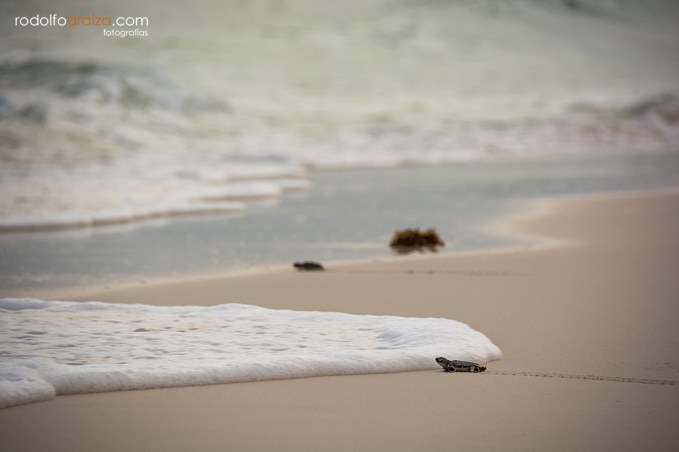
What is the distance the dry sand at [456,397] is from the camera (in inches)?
141

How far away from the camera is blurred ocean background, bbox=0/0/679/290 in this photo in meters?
11.5

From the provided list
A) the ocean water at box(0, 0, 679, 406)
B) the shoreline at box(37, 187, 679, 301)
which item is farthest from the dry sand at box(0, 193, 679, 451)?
the shoreline at box(37, 187, 679, 301)

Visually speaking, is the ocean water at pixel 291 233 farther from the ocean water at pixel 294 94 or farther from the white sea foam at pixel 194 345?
the white sea foam at pixel 194 345

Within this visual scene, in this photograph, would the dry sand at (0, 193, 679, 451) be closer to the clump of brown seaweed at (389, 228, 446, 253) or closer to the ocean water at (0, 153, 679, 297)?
the ocean water at (0, 153, 679, 297)

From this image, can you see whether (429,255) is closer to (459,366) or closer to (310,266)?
(310,266)

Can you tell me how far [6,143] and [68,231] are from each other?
1486 cm

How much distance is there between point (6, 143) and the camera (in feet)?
80.9

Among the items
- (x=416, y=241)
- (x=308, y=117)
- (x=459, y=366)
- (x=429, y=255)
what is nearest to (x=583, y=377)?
(x=459, y=366)

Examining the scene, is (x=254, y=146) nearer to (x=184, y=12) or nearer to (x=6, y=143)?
(x=6, y=143)

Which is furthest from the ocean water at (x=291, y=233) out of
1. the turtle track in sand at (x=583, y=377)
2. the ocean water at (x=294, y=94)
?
the turtle track in sand at (x=583, y=377)

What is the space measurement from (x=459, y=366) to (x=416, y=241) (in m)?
4.79

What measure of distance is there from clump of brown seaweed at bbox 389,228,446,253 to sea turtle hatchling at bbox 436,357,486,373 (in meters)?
4.63

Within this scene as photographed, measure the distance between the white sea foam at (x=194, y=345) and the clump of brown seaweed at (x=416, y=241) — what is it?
3464 mm

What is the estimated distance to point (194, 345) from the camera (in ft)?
16.4
